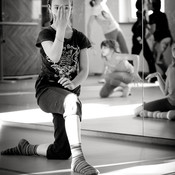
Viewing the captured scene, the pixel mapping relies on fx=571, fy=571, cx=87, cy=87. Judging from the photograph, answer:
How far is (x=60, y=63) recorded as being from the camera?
4.07 meters

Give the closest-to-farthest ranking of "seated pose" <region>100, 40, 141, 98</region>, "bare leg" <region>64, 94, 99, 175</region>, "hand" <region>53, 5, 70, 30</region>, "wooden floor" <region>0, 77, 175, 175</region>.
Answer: "bare leg" <region>64, 94, 99, 175</region>
"hand" <region>53, 5, 70, 30</region>
"wooden floor" <region>0, 77, 175, 175</region>
"seated pose" <region>100, 40, 141, 98</region>

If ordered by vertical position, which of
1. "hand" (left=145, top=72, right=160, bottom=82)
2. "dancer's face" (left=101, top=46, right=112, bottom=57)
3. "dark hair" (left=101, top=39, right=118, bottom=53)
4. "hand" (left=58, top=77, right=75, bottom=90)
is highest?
"dark hair" (left=101, top=39, right=118, bottom=53)

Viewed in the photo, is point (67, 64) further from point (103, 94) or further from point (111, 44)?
point (103, 94)

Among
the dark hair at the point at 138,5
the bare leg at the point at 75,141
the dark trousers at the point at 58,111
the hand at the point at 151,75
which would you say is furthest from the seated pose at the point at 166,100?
the bare leg at the point at 75,141

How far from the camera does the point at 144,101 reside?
5.00m

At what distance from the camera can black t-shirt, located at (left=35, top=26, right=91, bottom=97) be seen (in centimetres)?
407

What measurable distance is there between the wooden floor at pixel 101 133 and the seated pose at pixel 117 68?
0.09m

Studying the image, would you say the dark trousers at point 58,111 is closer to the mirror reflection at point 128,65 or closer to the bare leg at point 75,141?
the bare leg at point 75,141

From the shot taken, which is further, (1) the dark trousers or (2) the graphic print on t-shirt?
(2) the graphic print on t-shirt

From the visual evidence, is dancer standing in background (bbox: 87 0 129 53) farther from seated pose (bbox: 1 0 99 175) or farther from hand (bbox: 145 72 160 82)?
seated pose (bbox: 1 0 99 175)

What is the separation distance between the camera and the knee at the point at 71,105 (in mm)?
3787

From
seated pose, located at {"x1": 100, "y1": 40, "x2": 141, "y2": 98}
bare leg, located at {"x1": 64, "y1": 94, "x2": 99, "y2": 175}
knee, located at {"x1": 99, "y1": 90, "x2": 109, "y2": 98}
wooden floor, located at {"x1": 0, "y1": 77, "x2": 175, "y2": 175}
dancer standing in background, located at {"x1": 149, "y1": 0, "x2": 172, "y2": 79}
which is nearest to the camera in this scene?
bare leg, located at {"x1": 64, "y1": 94, "x2": 99, "y2": 175}

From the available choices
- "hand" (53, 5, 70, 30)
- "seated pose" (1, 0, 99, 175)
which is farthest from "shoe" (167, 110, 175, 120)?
"hand" (53, 5, 70, 30)

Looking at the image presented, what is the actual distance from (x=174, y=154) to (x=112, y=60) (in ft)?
3.48
